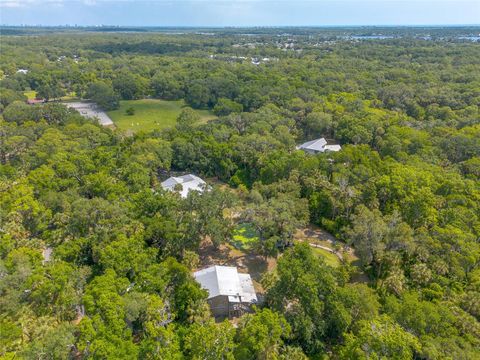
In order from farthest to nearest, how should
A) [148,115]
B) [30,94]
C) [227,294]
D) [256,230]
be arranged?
[30,94], [148,115], [256,230], [227,294]

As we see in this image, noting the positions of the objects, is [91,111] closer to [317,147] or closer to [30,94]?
[30,94]

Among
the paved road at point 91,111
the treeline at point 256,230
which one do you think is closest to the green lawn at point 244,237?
the treeline at point 256,230

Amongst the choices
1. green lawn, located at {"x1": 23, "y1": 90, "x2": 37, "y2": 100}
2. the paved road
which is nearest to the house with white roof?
the paved road

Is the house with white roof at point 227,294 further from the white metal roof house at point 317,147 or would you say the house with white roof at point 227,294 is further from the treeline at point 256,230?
the white metal roof house at point 317,147

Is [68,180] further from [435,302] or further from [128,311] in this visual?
[435,302]

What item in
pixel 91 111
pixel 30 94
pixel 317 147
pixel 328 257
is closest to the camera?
pixel 328 257

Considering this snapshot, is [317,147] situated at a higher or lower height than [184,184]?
higher

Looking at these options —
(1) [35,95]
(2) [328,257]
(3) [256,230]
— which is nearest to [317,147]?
(2) [328,257]

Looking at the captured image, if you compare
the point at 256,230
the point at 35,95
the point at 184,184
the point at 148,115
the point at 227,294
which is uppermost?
the point at 256,230
